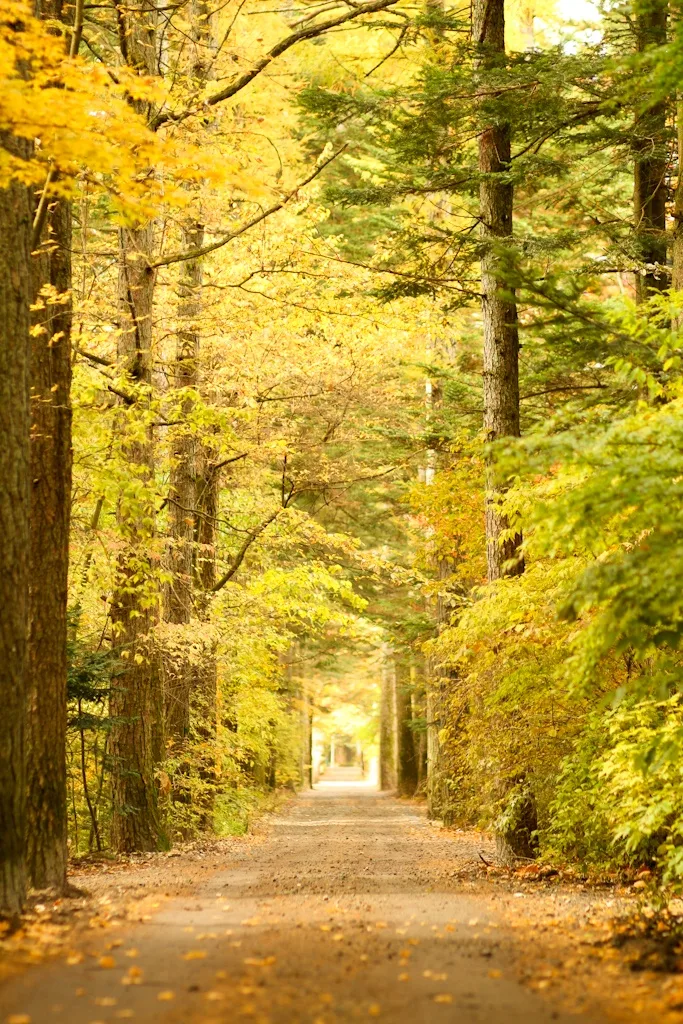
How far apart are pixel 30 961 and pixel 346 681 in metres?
53.8

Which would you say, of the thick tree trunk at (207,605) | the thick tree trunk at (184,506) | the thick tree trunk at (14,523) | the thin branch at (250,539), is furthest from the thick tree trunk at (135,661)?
the thick tree trunk at (14,523)

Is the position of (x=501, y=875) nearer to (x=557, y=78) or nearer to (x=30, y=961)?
(x=30, y=961)

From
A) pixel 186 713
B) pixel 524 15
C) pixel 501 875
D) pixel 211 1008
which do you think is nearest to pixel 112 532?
pixel 186 713

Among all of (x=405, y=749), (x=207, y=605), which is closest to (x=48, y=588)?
(x=207, y=605)

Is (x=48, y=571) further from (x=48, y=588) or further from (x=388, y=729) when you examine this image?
(x=388, y=729)

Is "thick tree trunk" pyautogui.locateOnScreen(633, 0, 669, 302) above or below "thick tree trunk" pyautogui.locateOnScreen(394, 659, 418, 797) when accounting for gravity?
above

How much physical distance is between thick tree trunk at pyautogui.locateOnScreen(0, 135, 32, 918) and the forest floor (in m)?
0.61

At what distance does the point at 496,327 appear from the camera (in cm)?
1280

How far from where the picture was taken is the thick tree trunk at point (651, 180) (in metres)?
12.3

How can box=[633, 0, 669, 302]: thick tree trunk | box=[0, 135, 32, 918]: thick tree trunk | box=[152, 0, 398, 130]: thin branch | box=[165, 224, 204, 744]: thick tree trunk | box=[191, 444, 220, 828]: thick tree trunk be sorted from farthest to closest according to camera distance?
box=[191, 444, 220, 828]: thick tree trunk → box=[165, 224, 204, 744]: thick tree trunk → box=[633, 0, 669, 302]: thick tree trunk → box=[152, 0, 398, 130]: thin branch → box=[0, 135, 32, 918]: thick tree trunk

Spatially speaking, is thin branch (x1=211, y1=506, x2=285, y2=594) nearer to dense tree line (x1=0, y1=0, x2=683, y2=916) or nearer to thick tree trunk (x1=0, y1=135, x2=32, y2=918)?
dense tree line (x1=0, y1=0, x2=683, y2=916)

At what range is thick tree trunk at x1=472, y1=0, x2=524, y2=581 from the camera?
12.6 meters

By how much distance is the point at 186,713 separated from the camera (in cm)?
1633

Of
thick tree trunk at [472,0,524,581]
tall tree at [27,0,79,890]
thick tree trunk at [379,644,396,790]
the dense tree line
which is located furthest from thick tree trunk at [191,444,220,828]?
thick tree trunk at [379,644,396,790]
